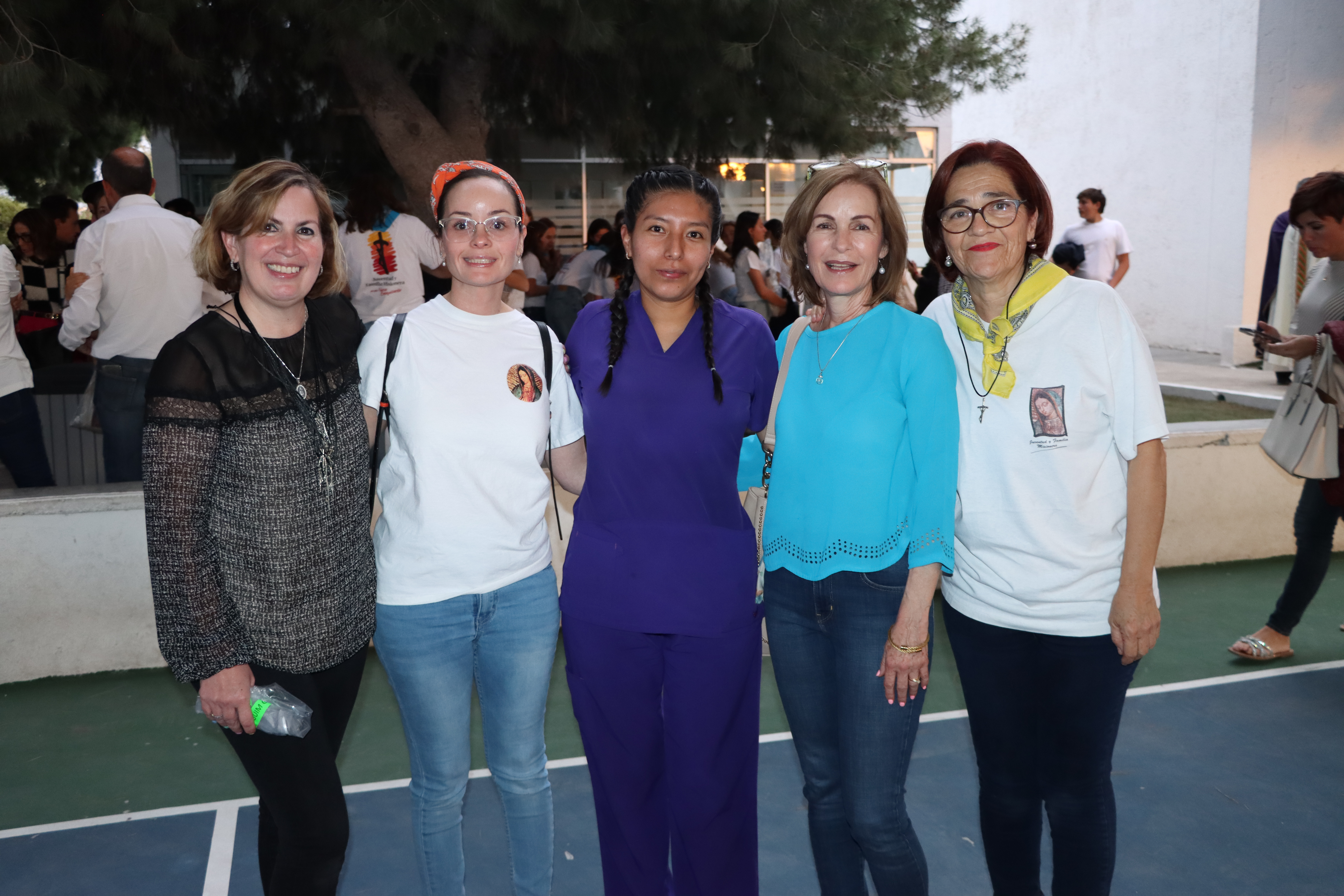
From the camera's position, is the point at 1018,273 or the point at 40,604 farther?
the point at 40,604

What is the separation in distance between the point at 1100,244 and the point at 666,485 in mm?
9889

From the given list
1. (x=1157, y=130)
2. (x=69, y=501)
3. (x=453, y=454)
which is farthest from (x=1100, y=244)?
(x=453, y=454)

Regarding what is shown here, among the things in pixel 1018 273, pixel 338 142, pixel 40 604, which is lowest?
pixel 40 604

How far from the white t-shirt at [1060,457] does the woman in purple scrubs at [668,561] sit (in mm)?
547

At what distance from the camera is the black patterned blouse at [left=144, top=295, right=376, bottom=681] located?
2.07 meters

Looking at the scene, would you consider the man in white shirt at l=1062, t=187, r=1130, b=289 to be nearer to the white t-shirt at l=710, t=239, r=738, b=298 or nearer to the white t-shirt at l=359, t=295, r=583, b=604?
the white t-shirt at l=710, t=239, r=738, b=298

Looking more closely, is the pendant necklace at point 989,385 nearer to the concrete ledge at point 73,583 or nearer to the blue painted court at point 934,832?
the blue painted court at point 934,832

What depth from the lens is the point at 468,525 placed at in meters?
2.45

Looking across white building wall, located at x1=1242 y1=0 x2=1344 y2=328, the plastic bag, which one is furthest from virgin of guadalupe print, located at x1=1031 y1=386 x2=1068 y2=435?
white building wall, located at x1=1242 y1=0 x2=1344 y2=328

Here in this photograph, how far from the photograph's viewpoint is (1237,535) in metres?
6.40

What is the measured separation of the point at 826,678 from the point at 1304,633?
13.5 feet

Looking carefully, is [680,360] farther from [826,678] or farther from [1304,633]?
[1304,633]

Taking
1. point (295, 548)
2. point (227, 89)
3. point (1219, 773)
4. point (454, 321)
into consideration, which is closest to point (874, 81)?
point (227, 89)

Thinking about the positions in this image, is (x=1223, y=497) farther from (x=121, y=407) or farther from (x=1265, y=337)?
(x=121, y=407)
